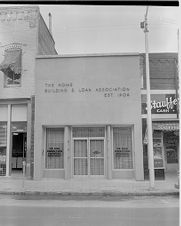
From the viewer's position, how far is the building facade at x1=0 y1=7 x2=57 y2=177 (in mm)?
5117


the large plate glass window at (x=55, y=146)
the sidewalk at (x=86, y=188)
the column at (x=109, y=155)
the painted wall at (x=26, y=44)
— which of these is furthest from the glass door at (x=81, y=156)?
the painted wall at (x=26, y=44)

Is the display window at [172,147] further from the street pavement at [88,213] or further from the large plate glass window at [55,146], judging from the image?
the large plate glass window at [55,146]

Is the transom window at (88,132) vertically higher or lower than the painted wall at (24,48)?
lower

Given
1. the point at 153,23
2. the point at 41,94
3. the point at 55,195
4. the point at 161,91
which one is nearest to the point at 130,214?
the point at 55,195

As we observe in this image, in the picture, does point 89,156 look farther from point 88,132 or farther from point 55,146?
point 55,146

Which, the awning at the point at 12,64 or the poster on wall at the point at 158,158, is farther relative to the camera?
the poster on wall at the point at 158,158

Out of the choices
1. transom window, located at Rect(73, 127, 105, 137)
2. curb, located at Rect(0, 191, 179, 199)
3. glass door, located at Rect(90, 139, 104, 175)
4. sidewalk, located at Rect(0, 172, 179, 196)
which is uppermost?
transom window, located at Rect(73, 127, 105, 137)

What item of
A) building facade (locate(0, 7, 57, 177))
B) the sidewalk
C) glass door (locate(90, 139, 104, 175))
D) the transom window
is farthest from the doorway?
glass door (locate(90, 139, 104, 175))

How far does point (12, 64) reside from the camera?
5328mm

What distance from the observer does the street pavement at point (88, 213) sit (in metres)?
3.83

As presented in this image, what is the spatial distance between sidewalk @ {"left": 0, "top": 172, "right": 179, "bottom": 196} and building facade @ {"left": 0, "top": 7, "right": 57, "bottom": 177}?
0.32 metres

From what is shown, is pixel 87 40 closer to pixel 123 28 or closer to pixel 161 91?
pixel 123 28

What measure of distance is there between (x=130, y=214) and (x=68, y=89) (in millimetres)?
2487

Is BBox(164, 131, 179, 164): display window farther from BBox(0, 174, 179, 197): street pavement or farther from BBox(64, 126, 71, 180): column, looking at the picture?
BBox(64, 126, 71, 180): column
